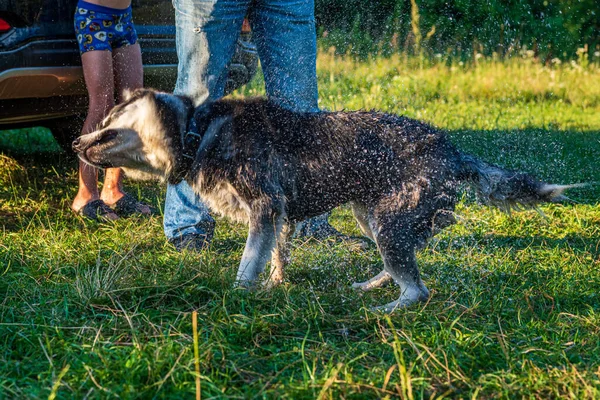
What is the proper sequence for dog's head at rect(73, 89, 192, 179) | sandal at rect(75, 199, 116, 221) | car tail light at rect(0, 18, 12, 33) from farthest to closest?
sandal at rect(75, 199, 116, 221)
car tail light at rect(0, 18, 12, 33)
dog's head at rect(73, 89, 192, 179)

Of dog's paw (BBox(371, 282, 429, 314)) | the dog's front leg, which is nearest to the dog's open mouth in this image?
the dog's front leg

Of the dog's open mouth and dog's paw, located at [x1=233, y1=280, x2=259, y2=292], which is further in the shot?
the dog's open mouth

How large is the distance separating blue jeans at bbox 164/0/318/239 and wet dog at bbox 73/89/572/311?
510 millimetres

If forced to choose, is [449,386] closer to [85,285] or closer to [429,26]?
[85,285]

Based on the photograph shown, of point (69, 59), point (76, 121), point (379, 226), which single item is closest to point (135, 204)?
point (69, 59)

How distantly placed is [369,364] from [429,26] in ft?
34.2

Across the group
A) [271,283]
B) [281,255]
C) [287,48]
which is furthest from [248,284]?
[287,48]

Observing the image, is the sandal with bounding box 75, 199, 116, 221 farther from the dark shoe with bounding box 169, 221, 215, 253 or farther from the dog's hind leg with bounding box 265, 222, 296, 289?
the dog's hind leg with bounding box 265, 222, 296, 289

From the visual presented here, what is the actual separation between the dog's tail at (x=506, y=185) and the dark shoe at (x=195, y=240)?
152cm

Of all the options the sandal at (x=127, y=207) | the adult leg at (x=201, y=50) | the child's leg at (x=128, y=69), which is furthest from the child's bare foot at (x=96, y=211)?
the adult leg at (x=201, y=50)

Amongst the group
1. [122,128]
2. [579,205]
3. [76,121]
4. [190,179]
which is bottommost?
[579,205]

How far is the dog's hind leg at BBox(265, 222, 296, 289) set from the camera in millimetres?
3819

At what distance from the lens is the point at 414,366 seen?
2717 mm

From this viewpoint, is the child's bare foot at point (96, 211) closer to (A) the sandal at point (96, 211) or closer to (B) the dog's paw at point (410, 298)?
(A) the sandal at point (96, 211)
